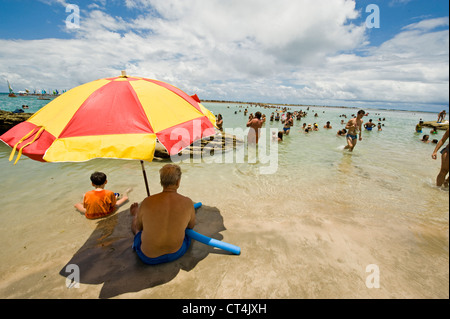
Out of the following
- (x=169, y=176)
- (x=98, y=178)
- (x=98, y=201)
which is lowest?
(x=98, y=201)

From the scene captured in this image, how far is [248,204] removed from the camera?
4770mm

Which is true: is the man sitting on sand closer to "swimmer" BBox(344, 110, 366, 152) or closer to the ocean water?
the ocean water

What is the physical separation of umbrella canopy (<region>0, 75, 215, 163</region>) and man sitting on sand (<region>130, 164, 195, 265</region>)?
1.58ft

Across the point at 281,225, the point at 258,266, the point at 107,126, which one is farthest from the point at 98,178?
the point at 281,225

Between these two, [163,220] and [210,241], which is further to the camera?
[210,241]

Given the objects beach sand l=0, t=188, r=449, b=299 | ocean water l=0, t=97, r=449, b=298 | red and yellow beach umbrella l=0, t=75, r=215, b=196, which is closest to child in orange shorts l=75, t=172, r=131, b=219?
ocean water l=0, t=97, r=449, b=298

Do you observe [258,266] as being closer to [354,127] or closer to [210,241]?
[210,241]

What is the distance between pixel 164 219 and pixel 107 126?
52.6 inches

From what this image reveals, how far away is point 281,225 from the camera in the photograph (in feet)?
12.5

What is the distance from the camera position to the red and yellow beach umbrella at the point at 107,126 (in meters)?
2.00

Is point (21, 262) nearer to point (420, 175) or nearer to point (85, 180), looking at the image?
point (85, 180)
